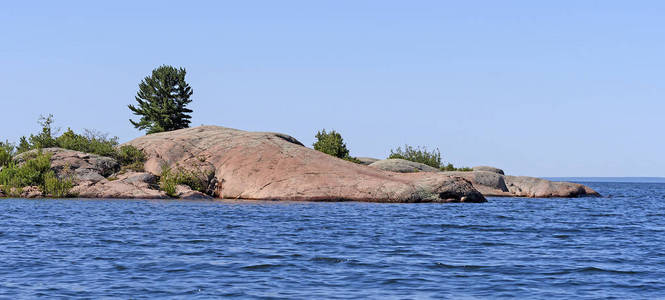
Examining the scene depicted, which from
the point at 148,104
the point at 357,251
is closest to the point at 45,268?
the point at 357,251

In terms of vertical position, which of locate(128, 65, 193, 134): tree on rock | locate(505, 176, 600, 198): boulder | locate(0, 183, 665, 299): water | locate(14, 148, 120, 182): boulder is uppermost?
locate(128, 65, 193, 134): tree on rock

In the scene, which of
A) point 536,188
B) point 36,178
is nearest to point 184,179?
point 36,178

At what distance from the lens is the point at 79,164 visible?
137 feet

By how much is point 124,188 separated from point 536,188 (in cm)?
2971

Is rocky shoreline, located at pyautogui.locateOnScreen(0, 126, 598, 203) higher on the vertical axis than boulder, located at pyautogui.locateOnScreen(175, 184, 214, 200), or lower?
higher

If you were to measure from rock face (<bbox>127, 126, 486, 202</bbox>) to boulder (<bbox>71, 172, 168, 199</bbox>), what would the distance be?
1761 millimetres

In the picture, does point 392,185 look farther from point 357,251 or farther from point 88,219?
point 357,251

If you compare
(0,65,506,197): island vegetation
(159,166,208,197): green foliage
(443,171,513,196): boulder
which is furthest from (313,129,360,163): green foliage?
(159,166,208,197): green foliage

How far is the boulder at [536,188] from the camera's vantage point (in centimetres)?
5352

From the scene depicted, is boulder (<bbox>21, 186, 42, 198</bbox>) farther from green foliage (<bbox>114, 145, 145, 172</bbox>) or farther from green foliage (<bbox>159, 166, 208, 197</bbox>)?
green foliage (<bbox>159, 166, 208, 197</bbox>)

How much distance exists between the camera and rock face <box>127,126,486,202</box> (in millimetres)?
38125

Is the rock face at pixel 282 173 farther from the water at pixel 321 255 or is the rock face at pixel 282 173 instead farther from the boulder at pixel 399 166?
the boulder at pixel 399 166

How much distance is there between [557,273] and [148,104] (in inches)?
2733

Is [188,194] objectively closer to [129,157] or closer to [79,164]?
[129,157]
